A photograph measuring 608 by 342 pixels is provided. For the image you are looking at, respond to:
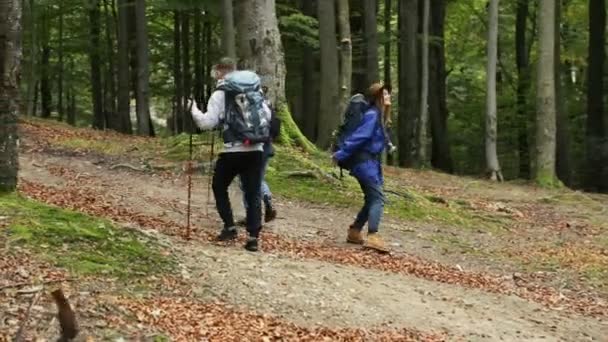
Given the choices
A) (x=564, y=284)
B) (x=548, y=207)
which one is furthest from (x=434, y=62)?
(x=564, y=284)

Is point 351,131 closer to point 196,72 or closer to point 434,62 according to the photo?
point 434,62

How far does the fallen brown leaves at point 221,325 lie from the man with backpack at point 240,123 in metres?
1.77

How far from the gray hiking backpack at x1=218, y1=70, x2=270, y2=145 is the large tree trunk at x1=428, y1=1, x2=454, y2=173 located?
18.6m

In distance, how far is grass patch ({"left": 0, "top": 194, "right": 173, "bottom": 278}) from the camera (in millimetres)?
6172

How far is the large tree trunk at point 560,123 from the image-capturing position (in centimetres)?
2109

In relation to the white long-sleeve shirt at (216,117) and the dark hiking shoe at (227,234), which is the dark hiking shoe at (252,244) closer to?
the dark hiking shoe at (227,234)

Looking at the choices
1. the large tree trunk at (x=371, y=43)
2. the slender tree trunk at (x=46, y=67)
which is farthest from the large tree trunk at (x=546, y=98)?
the slender tree trunk at (x=46, y=67)

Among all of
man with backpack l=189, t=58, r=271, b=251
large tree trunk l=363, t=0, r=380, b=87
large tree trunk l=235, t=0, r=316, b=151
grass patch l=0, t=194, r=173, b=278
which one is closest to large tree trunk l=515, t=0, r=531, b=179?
large tree trunk l=363, t=0, r=380, b=87

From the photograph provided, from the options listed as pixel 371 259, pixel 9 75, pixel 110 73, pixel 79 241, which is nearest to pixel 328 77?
pixel 371 259

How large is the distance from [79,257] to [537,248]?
7.41 meters

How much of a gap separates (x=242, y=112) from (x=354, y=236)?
2673 millimetres

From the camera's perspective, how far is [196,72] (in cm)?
3047

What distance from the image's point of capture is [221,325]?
219 inches

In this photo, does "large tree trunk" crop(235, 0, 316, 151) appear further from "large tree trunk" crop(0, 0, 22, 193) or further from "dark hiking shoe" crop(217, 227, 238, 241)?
"large tree trunk" crop(0, 0, 22, 193)
